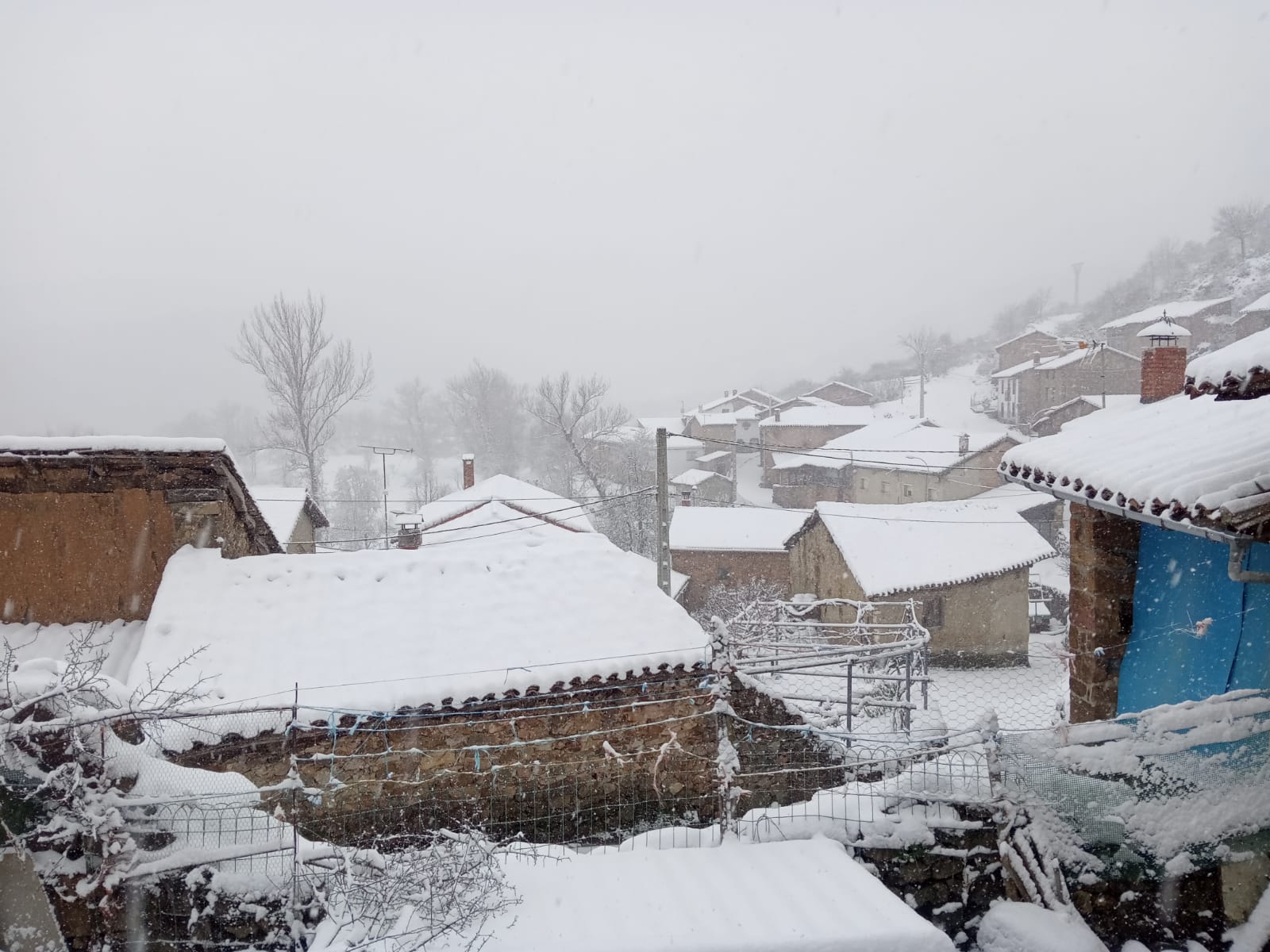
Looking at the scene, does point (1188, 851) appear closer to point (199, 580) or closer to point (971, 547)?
point (199, 580)

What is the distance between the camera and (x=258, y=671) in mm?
5438

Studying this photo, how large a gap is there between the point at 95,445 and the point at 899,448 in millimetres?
29078

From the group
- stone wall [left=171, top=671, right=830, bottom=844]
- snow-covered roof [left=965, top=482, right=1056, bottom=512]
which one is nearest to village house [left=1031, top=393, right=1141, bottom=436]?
snow-covered roof [left=965, top=482, right=1056, bottom=512]

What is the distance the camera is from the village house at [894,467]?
98.0ft

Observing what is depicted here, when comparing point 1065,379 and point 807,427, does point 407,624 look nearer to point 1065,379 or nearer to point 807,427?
point 807,427

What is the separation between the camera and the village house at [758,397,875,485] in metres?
41.7

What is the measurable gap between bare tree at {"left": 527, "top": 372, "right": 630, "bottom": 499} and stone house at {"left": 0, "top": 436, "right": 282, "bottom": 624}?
21907 mm

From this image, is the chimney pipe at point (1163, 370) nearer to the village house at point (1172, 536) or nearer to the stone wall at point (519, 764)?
the village house at point (1172, 536)

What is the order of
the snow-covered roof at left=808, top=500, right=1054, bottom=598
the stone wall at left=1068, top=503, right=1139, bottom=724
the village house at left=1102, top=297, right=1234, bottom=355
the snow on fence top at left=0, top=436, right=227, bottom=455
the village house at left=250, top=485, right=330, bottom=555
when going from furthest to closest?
the village house at left=1102, top=297, right=1234, bottom=355 → the snow-covered roof at left=808, top=500, right=1054, bottom=598 → the village house at left=250, top=485, right=330, bottom=555 → the snow on fence top at left=0, top=436, right=227, bottom=455 → the stone wall at left=1068, top=503, right=1139, bottom=724

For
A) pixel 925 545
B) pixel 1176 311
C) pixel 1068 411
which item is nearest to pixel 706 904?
pixel 925 545

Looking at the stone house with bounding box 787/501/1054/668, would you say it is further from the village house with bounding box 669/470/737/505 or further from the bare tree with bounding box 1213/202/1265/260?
the bare tree with bounding box 1213/202/1265/260

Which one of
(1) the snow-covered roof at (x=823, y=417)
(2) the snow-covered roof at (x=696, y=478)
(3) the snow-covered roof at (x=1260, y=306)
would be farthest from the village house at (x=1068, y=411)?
(2) the snow-covered roof at (x=696, y=478)

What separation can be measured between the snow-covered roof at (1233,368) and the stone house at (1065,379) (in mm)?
35168

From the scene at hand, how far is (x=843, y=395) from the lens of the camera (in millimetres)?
53625
